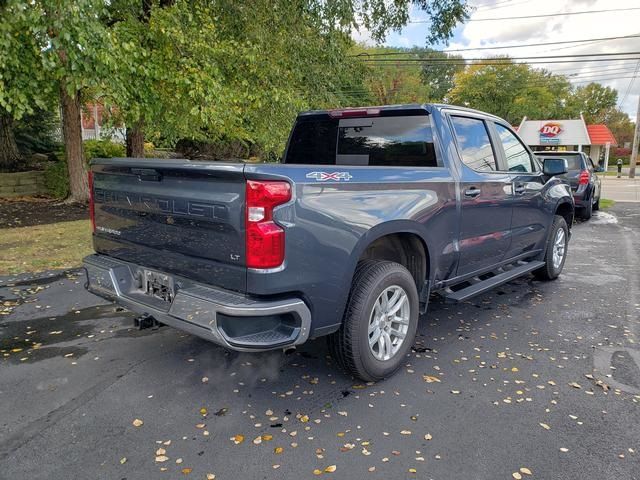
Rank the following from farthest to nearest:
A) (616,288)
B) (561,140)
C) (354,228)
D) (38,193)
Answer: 1. (561,140)
2. (38,193)
3. (616,288)
4. (354,228)

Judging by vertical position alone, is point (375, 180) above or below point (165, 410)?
above

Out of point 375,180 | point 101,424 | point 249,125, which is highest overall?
point 249,125

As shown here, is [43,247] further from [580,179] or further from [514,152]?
[580,179]

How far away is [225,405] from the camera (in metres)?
3.08

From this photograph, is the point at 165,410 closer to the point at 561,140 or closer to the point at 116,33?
the point at 116,33

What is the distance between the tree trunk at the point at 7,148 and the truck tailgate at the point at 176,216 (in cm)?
1271

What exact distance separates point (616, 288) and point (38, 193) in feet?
45.1

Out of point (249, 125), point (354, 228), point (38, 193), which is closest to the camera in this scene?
point (354, 228)

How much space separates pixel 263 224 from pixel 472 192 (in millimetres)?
2255

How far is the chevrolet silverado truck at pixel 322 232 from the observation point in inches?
105

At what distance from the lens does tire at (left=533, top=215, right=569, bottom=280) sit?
5863 mm

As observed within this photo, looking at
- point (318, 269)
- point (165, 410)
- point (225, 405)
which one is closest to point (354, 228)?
point (318, 269)

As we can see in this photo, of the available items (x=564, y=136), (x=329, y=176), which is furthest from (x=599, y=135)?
(x=329, y=176)

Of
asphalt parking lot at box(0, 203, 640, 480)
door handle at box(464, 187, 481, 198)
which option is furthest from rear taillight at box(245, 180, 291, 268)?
door handle at box(464, 187, 481, 198)
